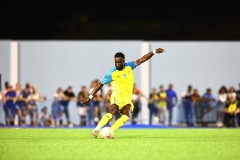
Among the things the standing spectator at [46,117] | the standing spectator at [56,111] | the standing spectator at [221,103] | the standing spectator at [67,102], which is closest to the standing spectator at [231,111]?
the standing spectator at [221,103]

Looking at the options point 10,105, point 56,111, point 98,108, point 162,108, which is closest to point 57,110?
point 56,111

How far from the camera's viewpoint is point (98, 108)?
33.5 meters

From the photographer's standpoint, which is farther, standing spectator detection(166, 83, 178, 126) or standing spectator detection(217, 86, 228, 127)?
standing spectator detection(166, 83, 178, 126)

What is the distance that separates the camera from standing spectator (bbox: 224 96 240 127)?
1302 inches

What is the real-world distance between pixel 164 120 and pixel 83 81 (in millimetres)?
7025

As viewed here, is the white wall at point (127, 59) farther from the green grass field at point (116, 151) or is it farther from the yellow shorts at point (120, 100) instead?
the green grass field at point (116, 151)

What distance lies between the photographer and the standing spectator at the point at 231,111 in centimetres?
3306

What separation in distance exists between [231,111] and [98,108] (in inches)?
241

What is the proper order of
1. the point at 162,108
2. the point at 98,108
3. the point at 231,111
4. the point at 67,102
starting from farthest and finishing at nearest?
the point at 162,108
the point at 67,102
the point at 98,108
the point at 231,111

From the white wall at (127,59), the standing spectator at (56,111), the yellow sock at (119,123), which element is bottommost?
the yellow sock at (119,123)

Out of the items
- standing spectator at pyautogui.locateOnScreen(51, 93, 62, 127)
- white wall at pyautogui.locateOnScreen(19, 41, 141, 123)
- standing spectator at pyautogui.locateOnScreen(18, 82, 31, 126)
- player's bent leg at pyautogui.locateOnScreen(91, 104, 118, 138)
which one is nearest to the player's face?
player's bent leg at pyautogui.locateOnScreen(91, 104, 118, 138)

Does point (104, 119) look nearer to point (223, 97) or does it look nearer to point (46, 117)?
point (46, 117)

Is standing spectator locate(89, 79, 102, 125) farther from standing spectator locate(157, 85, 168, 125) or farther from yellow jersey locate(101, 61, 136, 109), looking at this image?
yellow jersey locate(101, 61, 136, 109)
